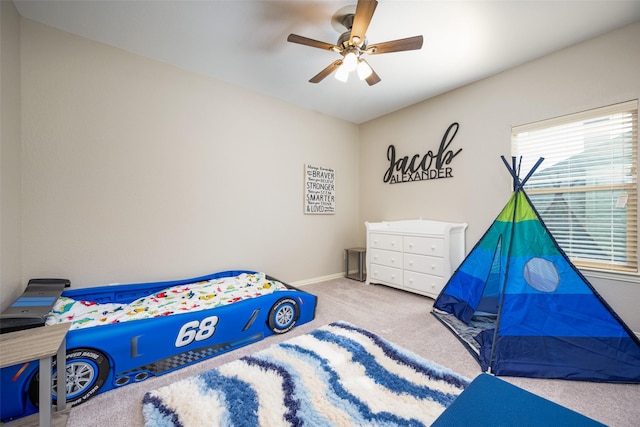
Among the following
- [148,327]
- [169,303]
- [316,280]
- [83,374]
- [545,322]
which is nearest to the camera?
[83,374]

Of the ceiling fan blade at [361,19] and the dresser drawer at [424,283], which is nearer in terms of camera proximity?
the ceiling fan blade at [361,19]

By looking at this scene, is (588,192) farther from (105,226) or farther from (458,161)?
(105,226)

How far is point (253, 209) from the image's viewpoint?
3260mm

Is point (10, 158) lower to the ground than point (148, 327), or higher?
higher

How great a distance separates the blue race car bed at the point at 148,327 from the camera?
1.44 m

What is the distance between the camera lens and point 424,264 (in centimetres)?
315

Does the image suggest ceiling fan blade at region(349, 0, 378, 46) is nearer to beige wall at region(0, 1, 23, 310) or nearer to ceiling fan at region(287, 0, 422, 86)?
ceiling fan at region(287, 0, 422, 86)

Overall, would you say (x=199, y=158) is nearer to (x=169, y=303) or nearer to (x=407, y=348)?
(x=169, y=303)

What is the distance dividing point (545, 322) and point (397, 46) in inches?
90.2

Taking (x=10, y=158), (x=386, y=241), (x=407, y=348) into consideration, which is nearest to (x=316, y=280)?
(x=386, y=241)

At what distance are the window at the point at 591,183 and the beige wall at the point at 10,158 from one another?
14.5ft

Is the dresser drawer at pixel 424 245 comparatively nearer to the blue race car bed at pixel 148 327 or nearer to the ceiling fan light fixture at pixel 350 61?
the blue race car bed at pixel 148 327

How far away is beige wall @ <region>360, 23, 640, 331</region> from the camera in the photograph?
2197 millimetres

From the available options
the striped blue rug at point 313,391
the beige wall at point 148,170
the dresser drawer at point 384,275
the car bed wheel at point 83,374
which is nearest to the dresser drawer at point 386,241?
the dresser drawer at point 384,275
